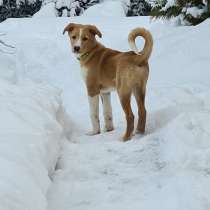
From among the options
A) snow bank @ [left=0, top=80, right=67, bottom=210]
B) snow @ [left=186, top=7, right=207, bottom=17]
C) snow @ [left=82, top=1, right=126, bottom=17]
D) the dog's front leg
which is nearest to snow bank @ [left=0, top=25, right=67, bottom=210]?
snow bank @ [left=0, top=80, right=67, bottom=210]

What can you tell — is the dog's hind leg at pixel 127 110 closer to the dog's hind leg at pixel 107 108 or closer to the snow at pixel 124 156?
the snow at pixel 124 156

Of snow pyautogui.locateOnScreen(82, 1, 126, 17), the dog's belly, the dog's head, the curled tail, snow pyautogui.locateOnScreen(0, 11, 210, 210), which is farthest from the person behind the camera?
snow pyautogui.locateOnScreen(82, 1, 126, 17)

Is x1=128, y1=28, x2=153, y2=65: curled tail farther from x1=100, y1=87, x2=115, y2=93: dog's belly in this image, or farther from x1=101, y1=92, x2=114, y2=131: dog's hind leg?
x1=101, y1=92, x2=114, y2=131: dog's hind leg

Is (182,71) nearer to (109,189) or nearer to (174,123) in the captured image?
(174,123)

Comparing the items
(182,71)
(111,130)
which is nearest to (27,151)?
(111,130)

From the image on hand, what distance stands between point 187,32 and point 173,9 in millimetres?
627

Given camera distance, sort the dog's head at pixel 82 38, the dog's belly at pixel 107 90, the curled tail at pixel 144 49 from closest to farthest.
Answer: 1. the curled tail at pixel 144 49
2. the dog's belly at pixel 107 90
3. the dog's head at pixel 82 38

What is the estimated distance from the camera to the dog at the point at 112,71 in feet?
20.2

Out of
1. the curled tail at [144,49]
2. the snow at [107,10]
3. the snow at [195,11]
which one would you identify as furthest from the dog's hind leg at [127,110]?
the snow at [107,10]

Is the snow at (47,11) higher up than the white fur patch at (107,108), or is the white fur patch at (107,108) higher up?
the white fur patch at (107,108)

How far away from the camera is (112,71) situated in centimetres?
650

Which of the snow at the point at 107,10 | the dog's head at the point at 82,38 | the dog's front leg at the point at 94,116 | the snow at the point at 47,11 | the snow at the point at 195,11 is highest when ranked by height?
the dog's head at the point at 82,38

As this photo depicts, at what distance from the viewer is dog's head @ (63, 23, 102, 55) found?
6816mm

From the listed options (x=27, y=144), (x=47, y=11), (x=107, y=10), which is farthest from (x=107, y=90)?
(x=47, y=11)
